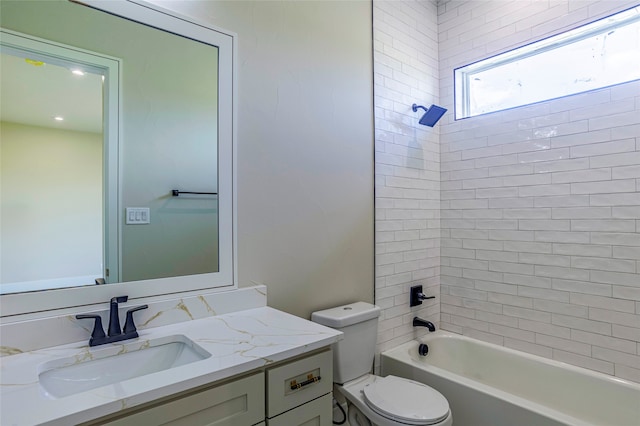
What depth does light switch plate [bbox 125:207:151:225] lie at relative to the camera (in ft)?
4.62

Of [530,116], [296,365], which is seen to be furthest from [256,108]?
[530,116]

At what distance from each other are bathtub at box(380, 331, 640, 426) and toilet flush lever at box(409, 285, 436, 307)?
27cm

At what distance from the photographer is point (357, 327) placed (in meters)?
1.88

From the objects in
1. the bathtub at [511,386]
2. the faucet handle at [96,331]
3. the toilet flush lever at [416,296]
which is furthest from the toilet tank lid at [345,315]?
the faucet handle at [96,331]

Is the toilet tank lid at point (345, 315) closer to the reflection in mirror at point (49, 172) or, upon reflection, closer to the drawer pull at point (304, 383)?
the drawer pull at point (304, 383)

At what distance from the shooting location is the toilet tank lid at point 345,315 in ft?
5.89

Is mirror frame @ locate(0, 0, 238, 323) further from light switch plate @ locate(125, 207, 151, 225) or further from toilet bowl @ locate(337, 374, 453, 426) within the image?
toilet bowl @ locate(337, 374, 453, 426)

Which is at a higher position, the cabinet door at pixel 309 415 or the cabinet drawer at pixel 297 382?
the cabinet drawer at pixel 297 382

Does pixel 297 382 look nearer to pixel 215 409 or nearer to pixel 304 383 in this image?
pixel 304 383

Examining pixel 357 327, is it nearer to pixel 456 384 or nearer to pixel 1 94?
pixel 456 384

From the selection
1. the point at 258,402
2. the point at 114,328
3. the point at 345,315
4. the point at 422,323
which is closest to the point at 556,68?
the point at 422,323

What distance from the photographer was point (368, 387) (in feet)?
5.76

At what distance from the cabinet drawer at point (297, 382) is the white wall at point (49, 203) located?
784 mm

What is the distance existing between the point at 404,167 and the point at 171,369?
1966mm
